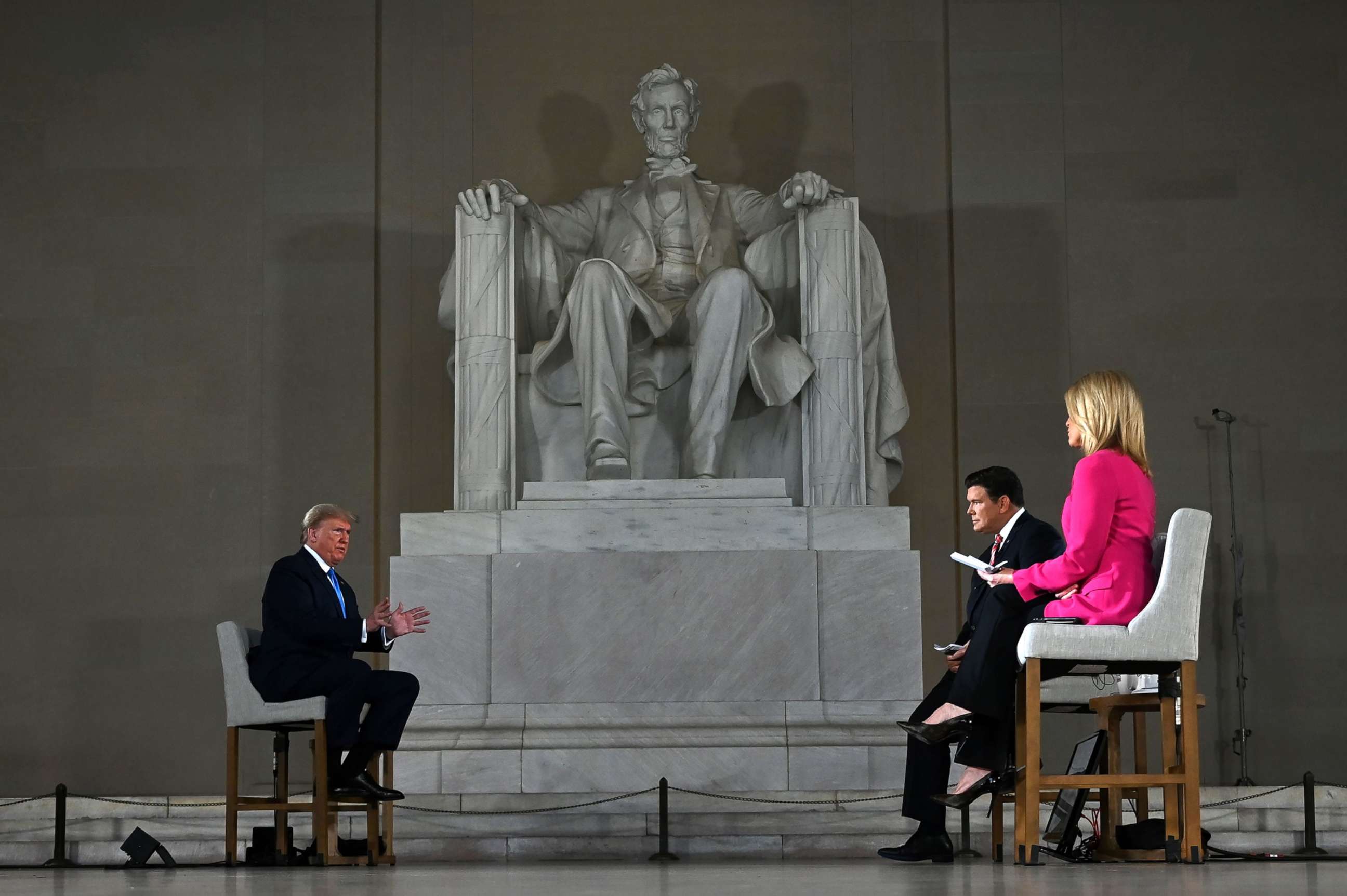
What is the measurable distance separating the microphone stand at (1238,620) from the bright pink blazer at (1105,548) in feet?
13.6

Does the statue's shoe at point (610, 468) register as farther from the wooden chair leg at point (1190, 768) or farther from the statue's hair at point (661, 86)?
the wooden chair leg at point (1190, 768)

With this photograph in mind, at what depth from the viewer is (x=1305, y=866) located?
3.98 metres

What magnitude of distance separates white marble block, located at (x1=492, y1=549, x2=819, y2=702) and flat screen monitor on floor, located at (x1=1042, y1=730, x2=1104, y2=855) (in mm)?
1462

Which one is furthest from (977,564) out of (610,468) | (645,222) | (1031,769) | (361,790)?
(645,222)

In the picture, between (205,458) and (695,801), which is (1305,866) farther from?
(205,458)

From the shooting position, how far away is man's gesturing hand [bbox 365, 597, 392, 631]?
5.49m

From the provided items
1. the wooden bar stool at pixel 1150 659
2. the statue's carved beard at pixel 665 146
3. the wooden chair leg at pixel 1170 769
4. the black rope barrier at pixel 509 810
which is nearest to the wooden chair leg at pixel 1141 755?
the wooden chair leg at pixel 1170 769

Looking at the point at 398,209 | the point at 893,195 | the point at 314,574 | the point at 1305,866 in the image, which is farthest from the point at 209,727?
the point at 1305,866

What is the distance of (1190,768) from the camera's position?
4.12 meters

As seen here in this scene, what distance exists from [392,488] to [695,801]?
3.37 metres

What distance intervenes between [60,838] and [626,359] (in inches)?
104

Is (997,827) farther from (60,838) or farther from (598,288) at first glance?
(60,838)

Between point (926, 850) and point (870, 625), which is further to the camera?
point (870, 625)

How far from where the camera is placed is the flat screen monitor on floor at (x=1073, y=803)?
15.3 feet
